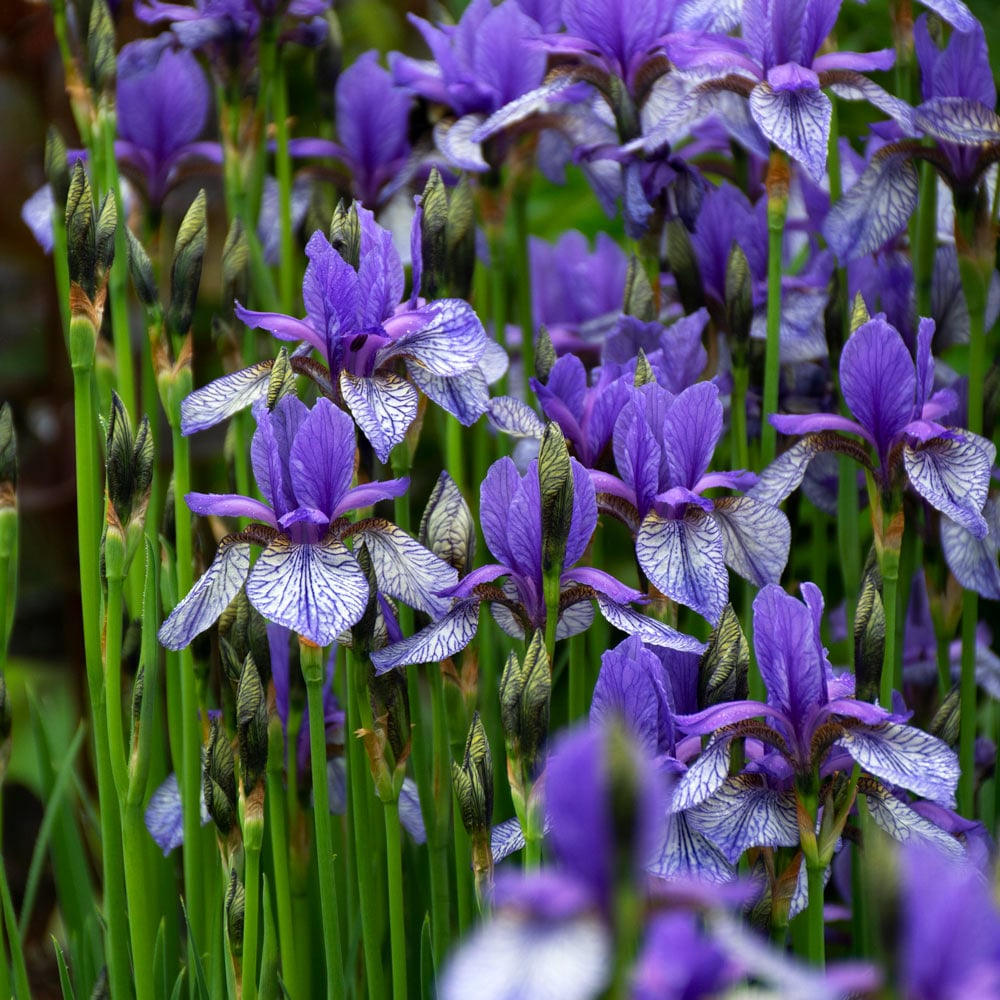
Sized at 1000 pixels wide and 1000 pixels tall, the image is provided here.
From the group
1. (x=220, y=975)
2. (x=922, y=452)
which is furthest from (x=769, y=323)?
(x=220, y=975)

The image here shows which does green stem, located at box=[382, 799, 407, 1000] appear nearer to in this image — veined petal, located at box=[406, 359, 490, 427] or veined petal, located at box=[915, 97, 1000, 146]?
veined petal, located at box=[406, 359, 490, 427]

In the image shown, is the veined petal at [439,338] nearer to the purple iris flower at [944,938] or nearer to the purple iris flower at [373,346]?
the purple iris flower at [373,346]

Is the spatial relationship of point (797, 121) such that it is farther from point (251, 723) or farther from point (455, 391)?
point (251, 723)

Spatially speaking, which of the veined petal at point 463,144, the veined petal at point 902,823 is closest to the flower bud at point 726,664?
the veined petal at point 902,823

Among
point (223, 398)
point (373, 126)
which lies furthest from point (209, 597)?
point (373, 126)

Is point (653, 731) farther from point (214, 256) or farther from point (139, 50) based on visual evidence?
point (214, 256)

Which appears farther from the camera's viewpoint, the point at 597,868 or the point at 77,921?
the point at 77,921

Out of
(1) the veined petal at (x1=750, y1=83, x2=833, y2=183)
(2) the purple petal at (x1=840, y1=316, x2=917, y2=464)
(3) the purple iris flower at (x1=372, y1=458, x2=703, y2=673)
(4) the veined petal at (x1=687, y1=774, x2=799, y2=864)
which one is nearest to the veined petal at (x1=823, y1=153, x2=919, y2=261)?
(1) the veined petal at (x1=750, y1=83, x2=833, y2=183)
